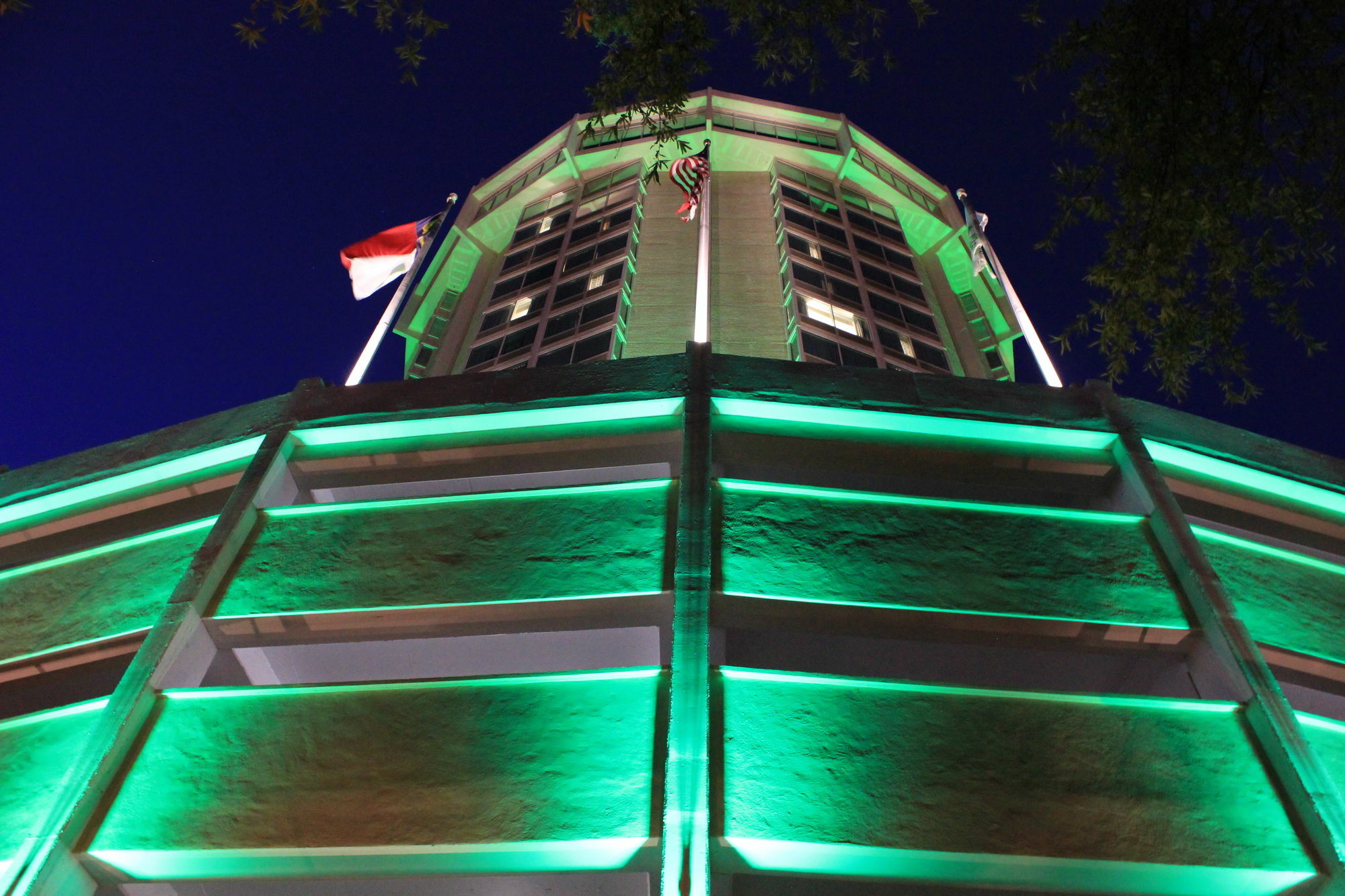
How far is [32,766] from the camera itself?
691cm

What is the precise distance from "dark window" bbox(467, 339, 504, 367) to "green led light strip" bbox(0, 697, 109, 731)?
48.9 feet

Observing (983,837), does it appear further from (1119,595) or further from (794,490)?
(794,490)

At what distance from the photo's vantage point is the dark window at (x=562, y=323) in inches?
814

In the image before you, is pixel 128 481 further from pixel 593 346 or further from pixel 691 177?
pixel 593 346

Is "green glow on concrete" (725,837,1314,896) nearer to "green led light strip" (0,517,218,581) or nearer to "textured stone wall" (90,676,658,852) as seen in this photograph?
"textured stone wall" (90,676,658,852)

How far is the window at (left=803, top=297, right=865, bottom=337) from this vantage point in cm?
1992

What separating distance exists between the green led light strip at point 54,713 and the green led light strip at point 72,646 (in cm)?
63

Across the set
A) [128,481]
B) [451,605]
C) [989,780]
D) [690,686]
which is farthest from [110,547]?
[989,780]

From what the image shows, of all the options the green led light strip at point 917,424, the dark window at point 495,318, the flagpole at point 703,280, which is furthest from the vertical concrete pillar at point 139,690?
the dark window at point 495,318

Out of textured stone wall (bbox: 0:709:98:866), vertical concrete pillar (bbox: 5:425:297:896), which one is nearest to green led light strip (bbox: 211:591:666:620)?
vertical concrete pillar (bbox: 5:425:297:896)

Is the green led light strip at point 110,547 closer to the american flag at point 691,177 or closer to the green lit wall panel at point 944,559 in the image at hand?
the green lit wall panel at point 944,559

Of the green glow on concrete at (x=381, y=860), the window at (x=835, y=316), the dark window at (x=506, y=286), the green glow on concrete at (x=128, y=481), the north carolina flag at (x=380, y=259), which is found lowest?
the green glow on concrete at (x=381, y=860)

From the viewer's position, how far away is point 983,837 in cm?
588

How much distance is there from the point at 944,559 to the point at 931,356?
13947 millimetres
